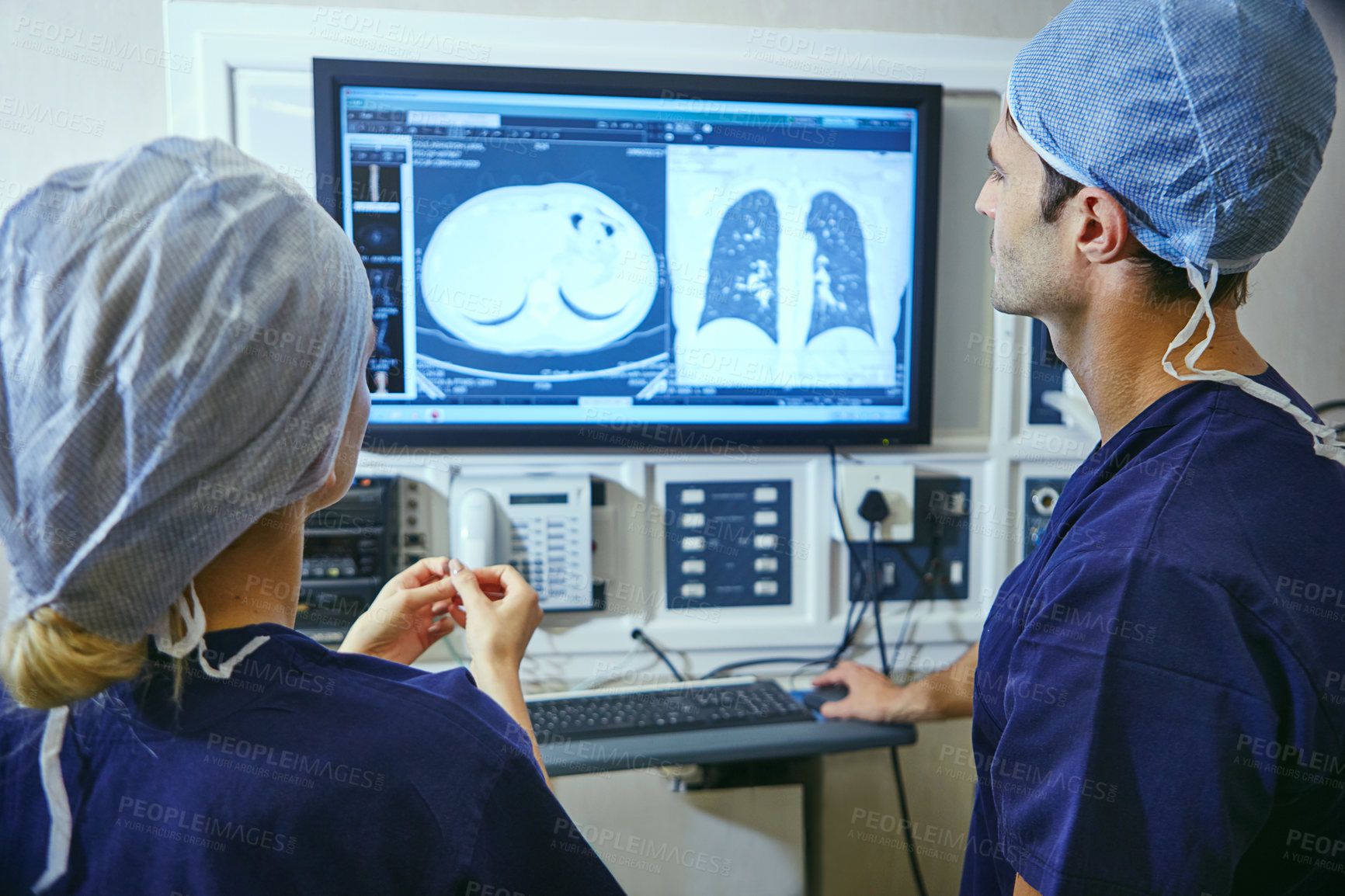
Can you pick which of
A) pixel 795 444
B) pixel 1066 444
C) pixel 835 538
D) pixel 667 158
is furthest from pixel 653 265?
pixel 1066 444

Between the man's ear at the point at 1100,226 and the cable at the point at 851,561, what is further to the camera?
the cable at the point at 851,561

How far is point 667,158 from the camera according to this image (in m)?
1.41

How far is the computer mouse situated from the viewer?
1333 mm

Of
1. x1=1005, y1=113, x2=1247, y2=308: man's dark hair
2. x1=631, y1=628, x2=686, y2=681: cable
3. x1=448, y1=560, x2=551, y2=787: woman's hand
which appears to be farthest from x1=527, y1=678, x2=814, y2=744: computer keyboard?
x1=1005, y1=113, x2=1247, y2=308: man's dark hair

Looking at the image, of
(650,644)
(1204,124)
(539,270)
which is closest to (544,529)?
(650,644)

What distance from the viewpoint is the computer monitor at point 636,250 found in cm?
136

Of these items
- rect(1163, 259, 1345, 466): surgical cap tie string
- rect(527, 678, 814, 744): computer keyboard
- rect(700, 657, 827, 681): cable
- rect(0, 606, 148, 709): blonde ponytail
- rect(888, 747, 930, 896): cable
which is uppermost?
rect(1163, 259, 1345, 466): surgical cap tie string

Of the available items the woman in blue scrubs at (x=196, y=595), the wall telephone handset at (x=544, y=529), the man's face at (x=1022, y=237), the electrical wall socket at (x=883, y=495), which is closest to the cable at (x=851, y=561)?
the electrical wall socket at (x=883, y=495)

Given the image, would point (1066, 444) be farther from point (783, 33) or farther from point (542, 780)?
point (542, 780)

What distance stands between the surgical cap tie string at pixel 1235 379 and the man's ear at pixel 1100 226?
0.08 meters

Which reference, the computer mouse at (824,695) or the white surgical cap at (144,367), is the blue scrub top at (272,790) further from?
the computer mouse at (824,695)

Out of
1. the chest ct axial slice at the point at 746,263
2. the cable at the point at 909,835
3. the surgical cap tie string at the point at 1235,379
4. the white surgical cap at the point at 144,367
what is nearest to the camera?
the white surgical cap at the point at 144,367

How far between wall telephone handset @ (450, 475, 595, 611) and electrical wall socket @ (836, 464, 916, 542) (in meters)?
0.47

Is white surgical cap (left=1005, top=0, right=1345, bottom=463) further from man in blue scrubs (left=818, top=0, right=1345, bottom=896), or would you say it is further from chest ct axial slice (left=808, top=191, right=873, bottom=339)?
chest ct axial slice (left=808, top=191, right=873, bottom=339)
